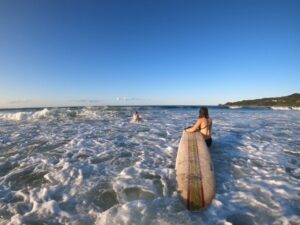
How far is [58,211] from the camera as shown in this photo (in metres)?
4.50

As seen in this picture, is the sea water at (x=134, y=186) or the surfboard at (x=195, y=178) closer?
the sea water at (x=134, y=186)

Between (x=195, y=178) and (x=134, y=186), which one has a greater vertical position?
(x=195, y=178)

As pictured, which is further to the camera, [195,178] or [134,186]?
[134,186]

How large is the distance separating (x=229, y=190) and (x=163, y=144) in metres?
5.05

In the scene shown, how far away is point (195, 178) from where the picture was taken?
16.4ft

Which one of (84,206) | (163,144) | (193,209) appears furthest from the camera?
(163,144)

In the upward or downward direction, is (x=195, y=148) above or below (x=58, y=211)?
above

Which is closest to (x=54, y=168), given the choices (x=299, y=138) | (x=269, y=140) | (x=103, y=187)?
(x=103, y=187)

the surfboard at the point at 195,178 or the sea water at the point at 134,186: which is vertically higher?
the surfboard at the point at 195,178

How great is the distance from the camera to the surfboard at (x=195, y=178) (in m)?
4.50

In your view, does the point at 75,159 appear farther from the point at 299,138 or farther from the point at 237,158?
the point at 299,138

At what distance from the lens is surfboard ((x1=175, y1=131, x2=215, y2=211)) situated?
4.50 meters

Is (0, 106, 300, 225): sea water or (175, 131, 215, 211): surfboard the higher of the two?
(175, 131, 215, 211): surfboard

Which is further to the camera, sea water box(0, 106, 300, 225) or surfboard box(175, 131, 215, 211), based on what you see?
surfboard box(175, 131, 215, 211)
